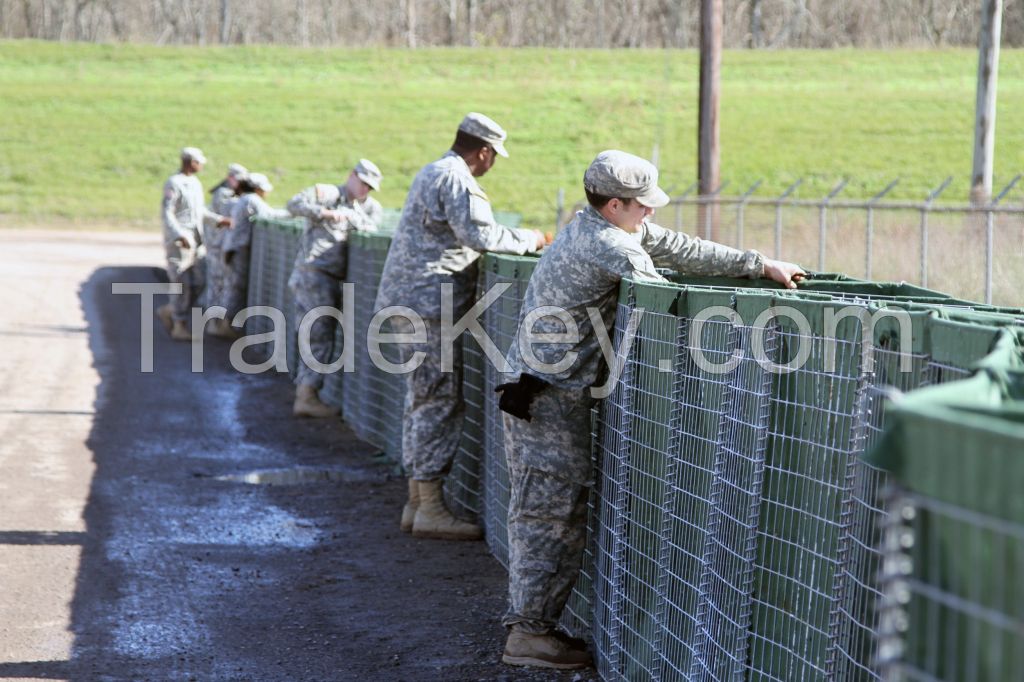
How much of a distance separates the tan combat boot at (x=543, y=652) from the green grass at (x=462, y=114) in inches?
1407

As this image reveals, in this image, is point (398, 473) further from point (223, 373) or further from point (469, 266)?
point (223, 373)

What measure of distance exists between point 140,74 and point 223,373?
55617 mm

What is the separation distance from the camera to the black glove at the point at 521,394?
18.6ft

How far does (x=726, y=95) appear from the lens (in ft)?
195

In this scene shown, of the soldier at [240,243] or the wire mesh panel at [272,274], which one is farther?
the soldier at [240,243]

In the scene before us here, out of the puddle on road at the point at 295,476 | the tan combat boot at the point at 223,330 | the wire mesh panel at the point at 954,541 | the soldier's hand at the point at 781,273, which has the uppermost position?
the soldier's hand at the point at 781,273

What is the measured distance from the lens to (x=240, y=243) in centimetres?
1775

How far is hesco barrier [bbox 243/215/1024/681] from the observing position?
6.52 feet

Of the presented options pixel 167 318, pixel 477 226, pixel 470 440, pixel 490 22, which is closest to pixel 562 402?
pixel 477 226

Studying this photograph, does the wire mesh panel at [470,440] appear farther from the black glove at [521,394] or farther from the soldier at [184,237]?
the soldier at [184,237]

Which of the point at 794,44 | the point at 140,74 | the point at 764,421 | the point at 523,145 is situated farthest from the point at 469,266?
the point at 794,44

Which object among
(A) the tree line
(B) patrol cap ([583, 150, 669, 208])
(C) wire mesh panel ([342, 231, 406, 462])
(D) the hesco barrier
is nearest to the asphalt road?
(C) wire mesh panel ([342, 231, 406, 462])

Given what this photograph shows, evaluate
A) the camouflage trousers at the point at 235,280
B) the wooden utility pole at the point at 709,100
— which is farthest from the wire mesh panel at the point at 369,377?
the wooden utility pole at the point at 709,100

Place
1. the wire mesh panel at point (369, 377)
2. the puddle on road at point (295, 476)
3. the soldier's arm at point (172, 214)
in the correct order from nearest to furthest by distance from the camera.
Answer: the puddle on road at point (295, 476) → the wire mesh panel at point (369, 377) → the soldier's arm at point (172, 214)
